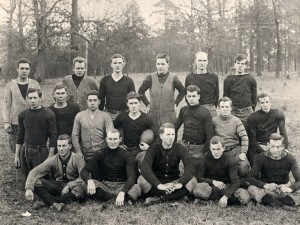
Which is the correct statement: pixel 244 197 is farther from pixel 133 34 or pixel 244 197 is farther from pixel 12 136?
pixel 133 34

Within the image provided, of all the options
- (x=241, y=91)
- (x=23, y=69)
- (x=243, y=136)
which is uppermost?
(x=23, y=69)

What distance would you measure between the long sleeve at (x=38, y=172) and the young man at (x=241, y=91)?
347 cm

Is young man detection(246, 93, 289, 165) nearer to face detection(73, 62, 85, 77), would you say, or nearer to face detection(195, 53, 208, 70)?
face detection(195, 53, 208, 70)

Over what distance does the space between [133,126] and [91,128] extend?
70 cm

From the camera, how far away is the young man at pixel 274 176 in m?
5.34

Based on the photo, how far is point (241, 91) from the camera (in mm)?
6793

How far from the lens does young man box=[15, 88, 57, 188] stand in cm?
597

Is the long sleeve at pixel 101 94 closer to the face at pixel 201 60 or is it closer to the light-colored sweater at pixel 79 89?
the light-colored sweater at pixel 79 89

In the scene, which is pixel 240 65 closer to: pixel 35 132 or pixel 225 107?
pixel 225 107

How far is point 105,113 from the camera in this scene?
6.20 metres

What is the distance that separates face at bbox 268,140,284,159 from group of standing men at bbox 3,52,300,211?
0.01 meters

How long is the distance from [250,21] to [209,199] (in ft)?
105

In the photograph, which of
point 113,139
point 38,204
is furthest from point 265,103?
point 38,204

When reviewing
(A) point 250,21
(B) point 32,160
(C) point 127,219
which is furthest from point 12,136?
(A) point 250,21
